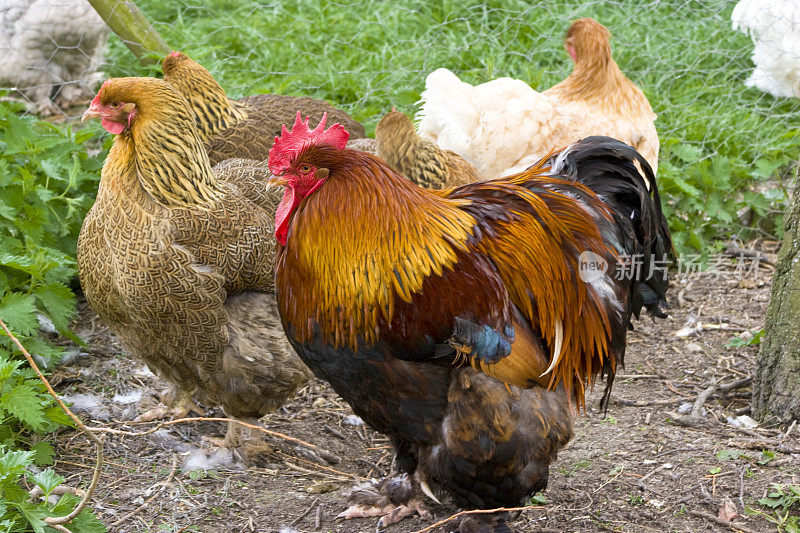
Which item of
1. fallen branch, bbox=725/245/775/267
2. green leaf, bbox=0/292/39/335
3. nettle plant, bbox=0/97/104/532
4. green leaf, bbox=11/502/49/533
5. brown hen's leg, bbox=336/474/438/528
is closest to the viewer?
green leaf, bbox=11/502/49/533

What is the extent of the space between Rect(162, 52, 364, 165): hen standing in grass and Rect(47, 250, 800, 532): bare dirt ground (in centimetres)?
137

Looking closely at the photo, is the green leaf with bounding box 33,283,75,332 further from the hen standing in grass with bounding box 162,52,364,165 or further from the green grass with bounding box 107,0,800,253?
the green grass with bounding box 107,0,800,253

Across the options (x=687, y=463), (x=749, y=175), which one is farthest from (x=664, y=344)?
(x=749, y=175)

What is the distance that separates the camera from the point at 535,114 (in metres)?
5.14

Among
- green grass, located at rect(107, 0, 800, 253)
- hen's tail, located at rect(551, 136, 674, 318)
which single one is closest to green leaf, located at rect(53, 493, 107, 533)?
hen's tail, located at rect(551, 136, 674, 318)

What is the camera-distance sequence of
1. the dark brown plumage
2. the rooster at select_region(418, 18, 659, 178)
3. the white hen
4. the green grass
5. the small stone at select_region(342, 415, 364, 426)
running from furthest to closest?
1. the white hen
2. the green grass
3. the rooster at select_region(418, 18, 659, 178)
4. the dark brown plumage
5. the small stone at select_region(342, 415, 364, 426)

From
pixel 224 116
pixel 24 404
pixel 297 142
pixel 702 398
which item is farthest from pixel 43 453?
pixel 702 398

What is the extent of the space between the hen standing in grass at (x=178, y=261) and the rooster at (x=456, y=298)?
0.59 m

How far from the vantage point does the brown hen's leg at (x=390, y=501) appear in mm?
3467

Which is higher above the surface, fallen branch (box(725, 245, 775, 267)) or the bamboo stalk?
the bamboo stalk

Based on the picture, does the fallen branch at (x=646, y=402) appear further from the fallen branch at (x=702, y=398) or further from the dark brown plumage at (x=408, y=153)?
the dark brown plumage at (x=408, y=153)

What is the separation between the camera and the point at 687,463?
11.9 ft

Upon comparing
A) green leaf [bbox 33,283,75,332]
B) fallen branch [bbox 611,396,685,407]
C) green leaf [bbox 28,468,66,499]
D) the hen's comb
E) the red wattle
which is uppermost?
the hen's comb

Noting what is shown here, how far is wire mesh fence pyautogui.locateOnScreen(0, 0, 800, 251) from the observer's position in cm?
601
